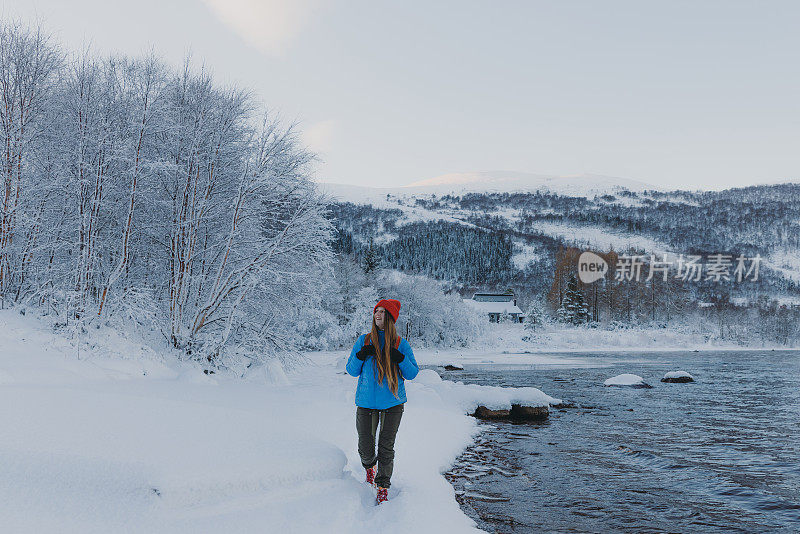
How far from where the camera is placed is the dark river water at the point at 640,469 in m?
6.79

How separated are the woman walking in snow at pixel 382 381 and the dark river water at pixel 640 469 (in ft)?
5.24

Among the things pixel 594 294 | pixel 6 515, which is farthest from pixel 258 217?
pixel 594 294

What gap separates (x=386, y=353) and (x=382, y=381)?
33 centimetres

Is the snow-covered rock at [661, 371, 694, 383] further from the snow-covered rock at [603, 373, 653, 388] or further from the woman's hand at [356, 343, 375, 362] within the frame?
the woman's hand at [356, 343, 375, 362]

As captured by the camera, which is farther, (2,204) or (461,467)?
(2,204)

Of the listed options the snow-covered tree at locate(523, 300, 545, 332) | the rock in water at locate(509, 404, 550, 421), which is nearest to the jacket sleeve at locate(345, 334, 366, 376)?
the rock in water at locate(509, 404, 550, 421)

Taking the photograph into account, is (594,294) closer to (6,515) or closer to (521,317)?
(521,317)

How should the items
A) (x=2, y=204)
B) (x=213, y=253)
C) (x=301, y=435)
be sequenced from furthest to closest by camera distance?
(x=213, y=253) < (x=2, y=204) < (x=301, y=435)

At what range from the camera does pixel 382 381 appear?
562 cm

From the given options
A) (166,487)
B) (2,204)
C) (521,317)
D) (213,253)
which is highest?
(2,204)

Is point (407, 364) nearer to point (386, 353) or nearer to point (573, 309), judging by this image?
point (386, 353)

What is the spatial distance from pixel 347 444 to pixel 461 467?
2.25 metres

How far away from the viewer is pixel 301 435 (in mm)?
6434

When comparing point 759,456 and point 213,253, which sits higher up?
point 213,253
